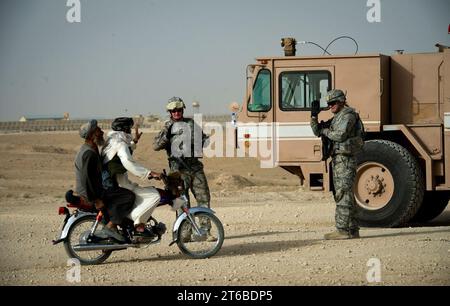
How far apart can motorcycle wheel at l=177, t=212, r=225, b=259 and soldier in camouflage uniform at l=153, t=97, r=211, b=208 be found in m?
1.08

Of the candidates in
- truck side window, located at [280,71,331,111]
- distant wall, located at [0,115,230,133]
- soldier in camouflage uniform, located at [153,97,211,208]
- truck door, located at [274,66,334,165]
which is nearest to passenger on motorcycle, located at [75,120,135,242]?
soldier in camouflage uniform, located at [153,97,211,208]

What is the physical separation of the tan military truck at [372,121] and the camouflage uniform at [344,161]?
1611 mm

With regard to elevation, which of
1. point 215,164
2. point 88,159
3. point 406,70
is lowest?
point 215,164

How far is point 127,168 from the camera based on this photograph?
9430 millimetres

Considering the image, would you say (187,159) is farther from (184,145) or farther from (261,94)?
(261,94)

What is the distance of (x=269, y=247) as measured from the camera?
1073cm

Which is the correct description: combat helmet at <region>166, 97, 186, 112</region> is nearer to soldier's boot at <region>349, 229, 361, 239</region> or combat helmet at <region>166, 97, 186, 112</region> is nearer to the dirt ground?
the dirt ground

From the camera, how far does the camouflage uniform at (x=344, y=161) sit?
1108cm

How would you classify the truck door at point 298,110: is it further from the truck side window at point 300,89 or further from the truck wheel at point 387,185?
the truck wheel at point 387,185

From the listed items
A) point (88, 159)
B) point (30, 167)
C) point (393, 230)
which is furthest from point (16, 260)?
point (30, 167)

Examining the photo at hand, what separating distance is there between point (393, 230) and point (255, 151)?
2.52m

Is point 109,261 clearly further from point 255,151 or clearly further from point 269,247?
point 255,151

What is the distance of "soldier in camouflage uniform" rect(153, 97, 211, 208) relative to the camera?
1103 cm
